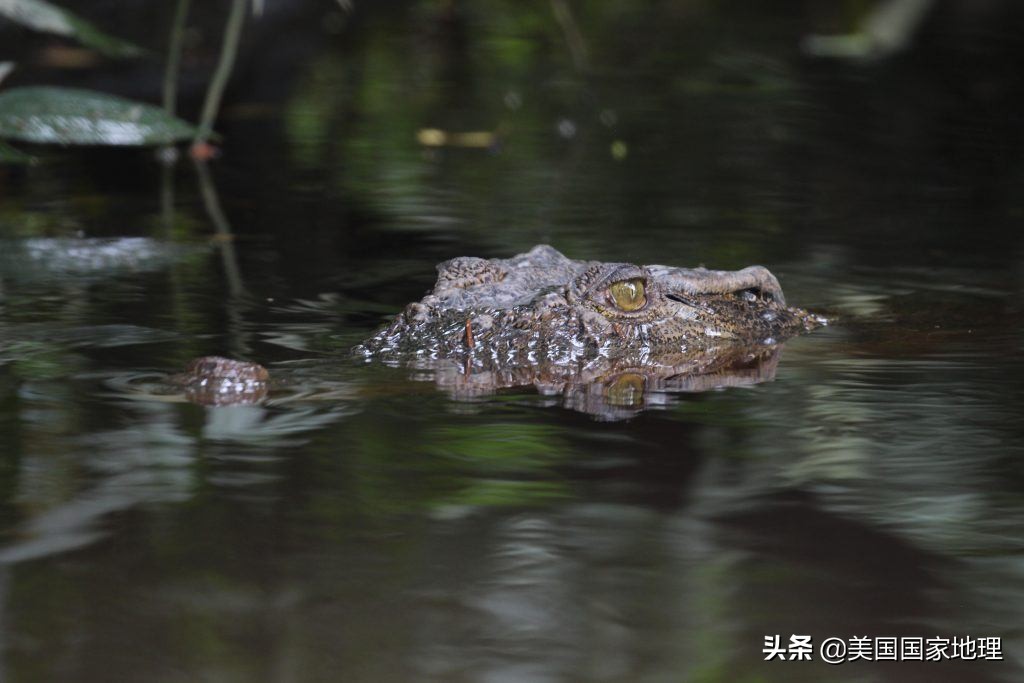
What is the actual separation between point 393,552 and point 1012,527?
133 cm

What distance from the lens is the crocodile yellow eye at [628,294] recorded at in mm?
4953

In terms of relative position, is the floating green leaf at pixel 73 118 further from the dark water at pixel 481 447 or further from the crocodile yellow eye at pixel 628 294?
the crocodile yellow eye at pixel 628 294

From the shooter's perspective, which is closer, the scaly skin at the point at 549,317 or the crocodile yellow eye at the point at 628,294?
the scaly skin at the point at 549,317

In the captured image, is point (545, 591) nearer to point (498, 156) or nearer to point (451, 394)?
point (451, 394)

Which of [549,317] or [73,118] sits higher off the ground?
[73,118]

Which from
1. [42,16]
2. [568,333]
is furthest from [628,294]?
[42,16]

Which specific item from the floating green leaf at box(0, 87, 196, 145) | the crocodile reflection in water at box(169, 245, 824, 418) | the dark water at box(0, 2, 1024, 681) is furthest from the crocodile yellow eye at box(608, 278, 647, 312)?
the floating green leaf at box(0, 87, 196, 145)

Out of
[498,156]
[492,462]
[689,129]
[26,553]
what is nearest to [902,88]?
[689,129]

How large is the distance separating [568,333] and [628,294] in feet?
0.81

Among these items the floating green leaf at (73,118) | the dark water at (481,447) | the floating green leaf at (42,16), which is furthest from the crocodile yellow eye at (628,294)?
the floating green leaf at (42,16)

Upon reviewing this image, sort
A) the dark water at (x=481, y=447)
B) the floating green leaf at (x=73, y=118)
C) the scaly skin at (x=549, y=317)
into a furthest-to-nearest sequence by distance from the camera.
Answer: the floating green leaf at (x=73, y=118)
the scaly skin at (x=549, y=317)
the dark water at (x=481, y=447)

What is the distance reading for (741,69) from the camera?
13406 millimetres

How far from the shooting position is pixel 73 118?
5.19 metres

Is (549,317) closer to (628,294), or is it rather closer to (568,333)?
(568,333)
